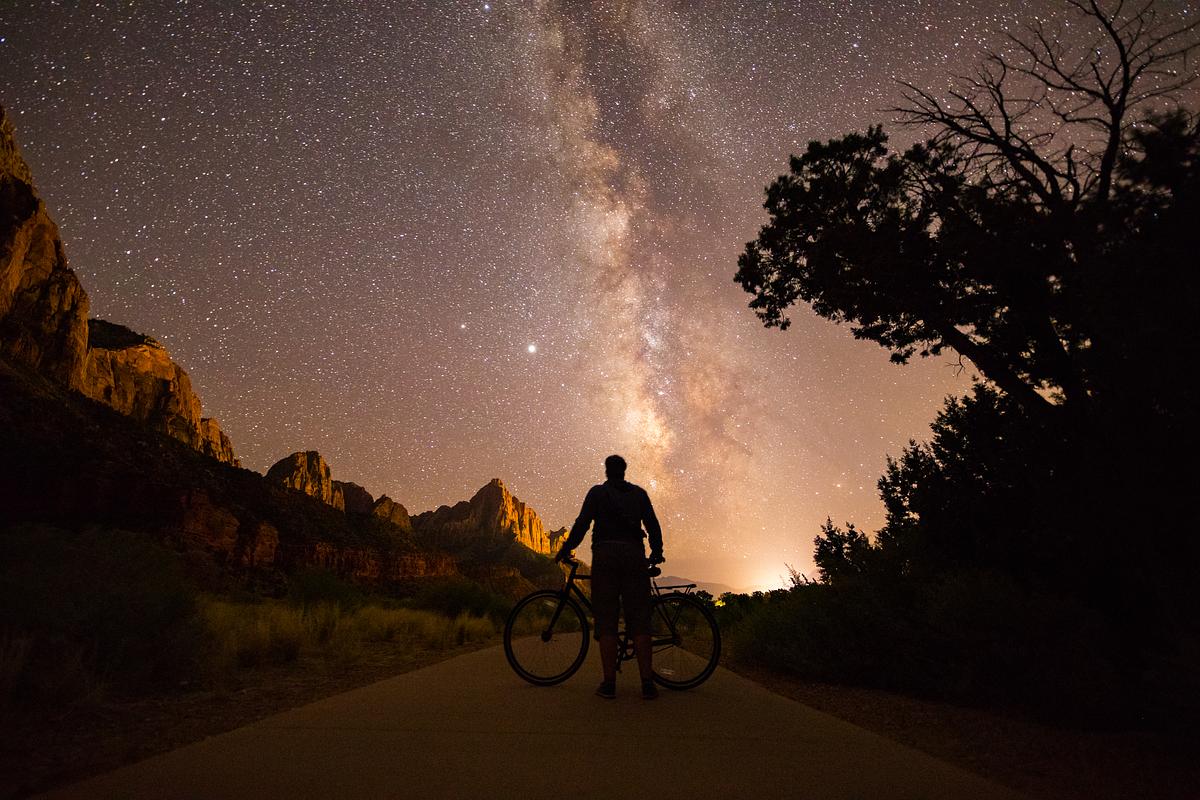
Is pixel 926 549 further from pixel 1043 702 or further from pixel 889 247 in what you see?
pixel 889 247

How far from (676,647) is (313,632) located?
7316 mm

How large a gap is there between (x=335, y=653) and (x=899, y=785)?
8.78 m

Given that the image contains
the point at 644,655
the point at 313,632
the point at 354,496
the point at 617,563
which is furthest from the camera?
the point at 354,496

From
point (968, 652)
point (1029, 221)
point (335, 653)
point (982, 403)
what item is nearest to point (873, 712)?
point (968, 652)

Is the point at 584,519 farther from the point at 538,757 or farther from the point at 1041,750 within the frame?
the point at 1041,750

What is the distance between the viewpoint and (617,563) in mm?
5684

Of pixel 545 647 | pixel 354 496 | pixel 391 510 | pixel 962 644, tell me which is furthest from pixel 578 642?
pixel 354 496

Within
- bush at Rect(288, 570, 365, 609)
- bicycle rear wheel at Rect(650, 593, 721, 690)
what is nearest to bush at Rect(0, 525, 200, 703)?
bicycle rear wheel at Rect(650, 593, 721, 690)

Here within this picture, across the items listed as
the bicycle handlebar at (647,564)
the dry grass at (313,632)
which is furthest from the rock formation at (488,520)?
the bicycle handlebar at (647,564)

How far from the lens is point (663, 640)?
20.3ft

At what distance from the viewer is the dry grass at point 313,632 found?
26.7 ft

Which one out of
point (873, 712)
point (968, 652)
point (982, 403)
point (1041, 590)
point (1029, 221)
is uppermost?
point (1029, 221)

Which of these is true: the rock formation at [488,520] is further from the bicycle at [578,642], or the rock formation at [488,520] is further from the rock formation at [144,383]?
the bicycle at [578,642]

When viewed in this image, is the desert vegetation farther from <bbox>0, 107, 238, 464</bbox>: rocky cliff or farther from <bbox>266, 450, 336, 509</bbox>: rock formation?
<bbox>266, 450, 336, 509</bbox>: rock formation
